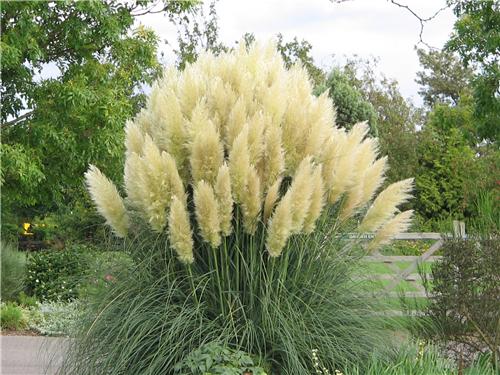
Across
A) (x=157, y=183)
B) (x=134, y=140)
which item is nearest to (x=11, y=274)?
(x=134, y=140)

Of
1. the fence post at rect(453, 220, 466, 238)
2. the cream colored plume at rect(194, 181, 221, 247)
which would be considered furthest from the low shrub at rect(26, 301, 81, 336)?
the fence post at rect(453, 220, 466, 238)

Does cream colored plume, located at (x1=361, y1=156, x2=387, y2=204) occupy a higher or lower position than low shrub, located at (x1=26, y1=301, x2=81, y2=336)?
higher

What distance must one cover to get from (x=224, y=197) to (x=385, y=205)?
1.21 m

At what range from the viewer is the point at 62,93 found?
12500 millimetres

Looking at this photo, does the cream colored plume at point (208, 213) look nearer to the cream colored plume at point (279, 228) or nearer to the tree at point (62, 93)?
the cream colored plume at point (279, 228)

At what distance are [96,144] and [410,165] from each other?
44.1 feet

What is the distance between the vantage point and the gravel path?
7094mm

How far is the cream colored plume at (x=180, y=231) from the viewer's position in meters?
4.64

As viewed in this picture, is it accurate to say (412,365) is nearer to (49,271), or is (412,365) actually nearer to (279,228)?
(279,228)

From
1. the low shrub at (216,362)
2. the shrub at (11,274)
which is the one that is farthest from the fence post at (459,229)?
the shrub at (11,274)

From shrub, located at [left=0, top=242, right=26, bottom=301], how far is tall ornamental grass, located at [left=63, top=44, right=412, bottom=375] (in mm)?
8106

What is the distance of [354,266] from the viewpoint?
5.28m

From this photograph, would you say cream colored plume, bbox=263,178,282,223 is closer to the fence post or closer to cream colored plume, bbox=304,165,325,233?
cream colored plume, bbox=304,165,325,233

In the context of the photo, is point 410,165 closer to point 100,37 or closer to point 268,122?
point 100,37
